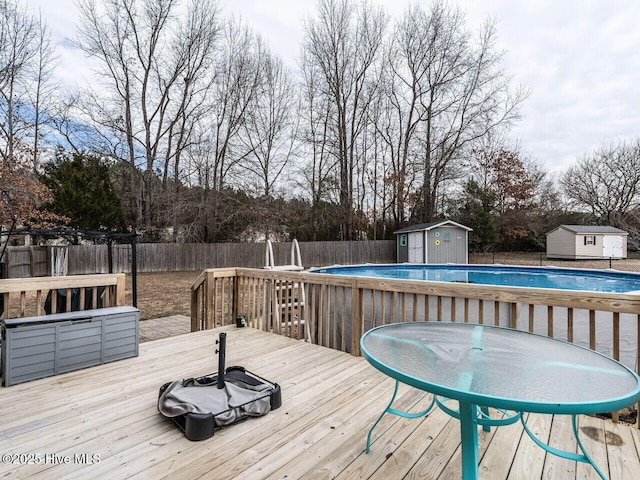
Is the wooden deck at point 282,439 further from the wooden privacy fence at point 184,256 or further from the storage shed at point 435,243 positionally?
the storage shed at point 435,243

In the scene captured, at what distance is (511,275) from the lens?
10.2m

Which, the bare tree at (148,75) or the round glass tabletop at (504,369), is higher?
the bare tree at (148,75)

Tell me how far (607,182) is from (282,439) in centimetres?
2669

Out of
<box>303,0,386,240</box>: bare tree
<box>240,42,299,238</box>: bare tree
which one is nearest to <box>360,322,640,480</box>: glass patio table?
<box>240,42,299,238</box>: bare tree

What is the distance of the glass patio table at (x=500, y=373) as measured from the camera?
1.08 meters

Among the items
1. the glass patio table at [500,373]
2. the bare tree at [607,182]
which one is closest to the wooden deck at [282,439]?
the glass patio table at [500,373]

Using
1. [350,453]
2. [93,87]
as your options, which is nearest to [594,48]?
[350,453]

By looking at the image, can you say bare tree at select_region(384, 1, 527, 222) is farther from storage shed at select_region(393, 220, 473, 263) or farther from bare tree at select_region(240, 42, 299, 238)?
bare tree at select_region(240, 42, 299, 238)

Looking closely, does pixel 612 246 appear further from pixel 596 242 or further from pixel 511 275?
pixel 511 275

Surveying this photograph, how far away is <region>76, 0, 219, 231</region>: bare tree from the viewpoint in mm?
13945

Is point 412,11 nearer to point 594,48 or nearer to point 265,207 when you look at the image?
point 594,48

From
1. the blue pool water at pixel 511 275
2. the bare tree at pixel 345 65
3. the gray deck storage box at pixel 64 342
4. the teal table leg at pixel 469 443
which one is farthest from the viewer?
the bare tree at pixel 345 65

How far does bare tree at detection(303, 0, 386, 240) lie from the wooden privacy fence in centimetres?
201

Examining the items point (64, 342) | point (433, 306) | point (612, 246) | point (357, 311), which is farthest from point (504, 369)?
point (612, 246)
